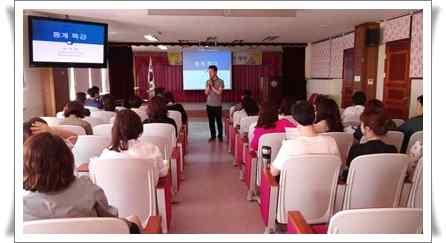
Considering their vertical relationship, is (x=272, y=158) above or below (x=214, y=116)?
below

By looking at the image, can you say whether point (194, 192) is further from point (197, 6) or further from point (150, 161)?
point (197, 6)

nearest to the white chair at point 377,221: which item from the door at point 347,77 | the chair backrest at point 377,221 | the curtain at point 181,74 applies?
the chair backrest at point 377,221

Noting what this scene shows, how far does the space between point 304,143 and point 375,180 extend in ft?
1.61

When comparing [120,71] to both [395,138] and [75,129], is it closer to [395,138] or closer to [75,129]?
[75,129]

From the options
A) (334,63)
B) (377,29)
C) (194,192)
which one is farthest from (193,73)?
(194,192)

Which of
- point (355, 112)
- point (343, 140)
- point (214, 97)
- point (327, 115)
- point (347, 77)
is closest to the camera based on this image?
point (343, 140)

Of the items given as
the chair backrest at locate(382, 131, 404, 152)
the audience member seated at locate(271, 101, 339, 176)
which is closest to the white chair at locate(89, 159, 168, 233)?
the audience member seated at locate(271, 101, 339, 176)

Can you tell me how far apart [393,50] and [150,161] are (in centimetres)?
467

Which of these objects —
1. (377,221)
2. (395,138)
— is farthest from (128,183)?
(395,138)

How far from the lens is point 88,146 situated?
3115mm

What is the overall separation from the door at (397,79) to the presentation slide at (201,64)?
7650 millimetres

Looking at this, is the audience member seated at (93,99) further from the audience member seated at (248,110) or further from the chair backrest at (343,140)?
the chair backrest at (343,140)

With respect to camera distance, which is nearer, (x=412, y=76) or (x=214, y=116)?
(x=412, y=76)

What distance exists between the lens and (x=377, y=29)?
6.10 metres
